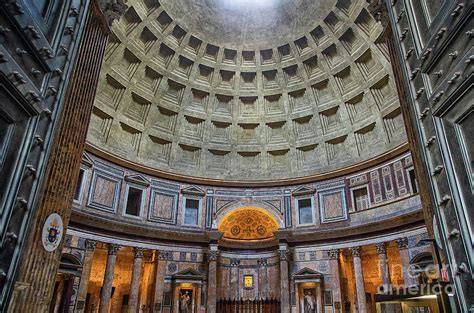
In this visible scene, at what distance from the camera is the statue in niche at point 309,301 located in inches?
830

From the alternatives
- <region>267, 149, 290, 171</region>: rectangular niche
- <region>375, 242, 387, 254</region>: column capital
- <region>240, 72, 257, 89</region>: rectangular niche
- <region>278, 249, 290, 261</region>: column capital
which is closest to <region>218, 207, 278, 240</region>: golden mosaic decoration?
<region>278, 249, 290, 261</region>: column capital

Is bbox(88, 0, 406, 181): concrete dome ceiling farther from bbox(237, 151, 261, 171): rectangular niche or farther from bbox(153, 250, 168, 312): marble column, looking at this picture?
bbox(153, 250, 168, 312): marble column

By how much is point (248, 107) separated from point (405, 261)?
15502 millimetres

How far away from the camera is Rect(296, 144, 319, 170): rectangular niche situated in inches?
1004

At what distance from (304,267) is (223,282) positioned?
5.73m

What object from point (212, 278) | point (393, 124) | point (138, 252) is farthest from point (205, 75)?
point (212, 278)

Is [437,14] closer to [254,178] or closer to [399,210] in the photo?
[399,210]

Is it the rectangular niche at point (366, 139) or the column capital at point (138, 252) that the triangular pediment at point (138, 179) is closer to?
the column capital at point (138, 252)

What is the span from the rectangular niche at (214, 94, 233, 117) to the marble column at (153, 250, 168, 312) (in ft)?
37.6

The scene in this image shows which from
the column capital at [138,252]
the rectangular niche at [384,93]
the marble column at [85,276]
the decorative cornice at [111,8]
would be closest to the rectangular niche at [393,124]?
the rectangular niche at [384,93]

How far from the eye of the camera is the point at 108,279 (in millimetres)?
19469

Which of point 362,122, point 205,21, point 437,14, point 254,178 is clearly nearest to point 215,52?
point 205,21

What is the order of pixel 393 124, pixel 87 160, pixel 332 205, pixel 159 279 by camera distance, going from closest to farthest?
pixel 87 160
pixel 159 279
pixel 393 124
pixel 332 205

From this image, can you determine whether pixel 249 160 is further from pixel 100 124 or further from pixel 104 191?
pixel 100 124
